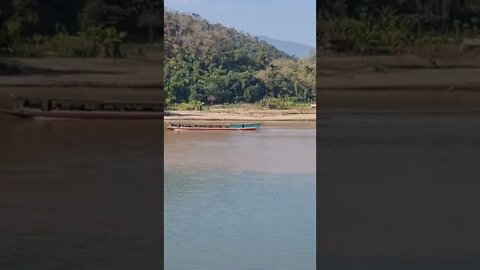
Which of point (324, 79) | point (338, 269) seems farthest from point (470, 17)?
point (338, 269)

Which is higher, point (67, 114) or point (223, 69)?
point (223, 69)

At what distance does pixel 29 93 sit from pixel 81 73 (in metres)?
0.30

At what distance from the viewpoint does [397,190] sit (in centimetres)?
363

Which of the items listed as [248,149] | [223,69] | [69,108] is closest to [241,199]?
[248,149]

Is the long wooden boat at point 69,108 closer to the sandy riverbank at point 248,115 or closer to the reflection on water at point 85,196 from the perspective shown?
the reflection on water at point 85,196

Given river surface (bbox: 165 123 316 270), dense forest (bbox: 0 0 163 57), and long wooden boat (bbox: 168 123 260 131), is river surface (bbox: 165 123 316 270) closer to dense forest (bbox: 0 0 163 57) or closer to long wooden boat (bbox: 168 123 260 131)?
long wooden boat (bbox: 168 123 260 131)

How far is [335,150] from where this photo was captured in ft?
11.9

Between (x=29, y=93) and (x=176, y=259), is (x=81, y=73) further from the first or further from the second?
(x=176, y=259)

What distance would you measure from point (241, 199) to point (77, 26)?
6006 millimetres

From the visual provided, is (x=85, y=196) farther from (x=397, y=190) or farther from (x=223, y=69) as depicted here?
(x=223, y=69)

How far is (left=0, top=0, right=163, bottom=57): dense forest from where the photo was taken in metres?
3.64

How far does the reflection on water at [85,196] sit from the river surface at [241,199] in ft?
5.75

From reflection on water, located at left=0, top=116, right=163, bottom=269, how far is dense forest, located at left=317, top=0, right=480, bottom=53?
39.4 inches

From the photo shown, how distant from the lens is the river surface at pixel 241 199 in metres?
5.84
